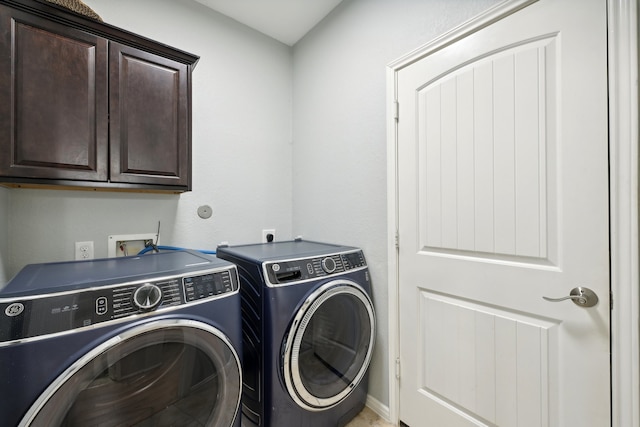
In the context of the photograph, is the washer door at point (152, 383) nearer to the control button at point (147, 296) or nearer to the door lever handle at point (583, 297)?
the control button at point (147, 296)

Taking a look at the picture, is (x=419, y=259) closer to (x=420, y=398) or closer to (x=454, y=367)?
(x=454, y=367)

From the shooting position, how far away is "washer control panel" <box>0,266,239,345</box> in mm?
752

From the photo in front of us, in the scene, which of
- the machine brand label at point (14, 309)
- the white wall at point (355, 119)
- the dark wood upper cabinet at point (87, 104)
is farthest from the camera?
the white wall at point (355, 119)

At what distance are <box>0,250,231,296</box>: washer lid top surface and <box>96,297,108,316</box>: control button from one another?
5 centimetres

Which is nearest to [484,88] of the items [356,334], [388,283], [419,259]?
[419,259]

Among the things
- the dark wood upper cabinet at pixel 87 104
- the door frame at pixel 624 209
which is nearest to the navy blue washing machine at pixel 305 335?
the dark wood upper cabinet at pixel 87 104

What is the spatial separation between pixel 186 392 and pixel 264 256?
25.1 inches

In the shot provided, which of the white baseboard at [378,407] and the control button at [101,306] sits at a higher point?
the control button at [101,306]

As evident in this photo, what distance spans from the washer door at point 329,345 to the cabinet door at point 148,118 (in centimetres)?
96

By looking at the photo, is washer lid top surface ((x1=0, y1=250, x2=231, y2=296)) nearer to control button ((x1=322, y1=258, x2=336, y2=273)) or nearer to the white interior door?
control button ((x1=322, y1=258, x2=336, y2=273))

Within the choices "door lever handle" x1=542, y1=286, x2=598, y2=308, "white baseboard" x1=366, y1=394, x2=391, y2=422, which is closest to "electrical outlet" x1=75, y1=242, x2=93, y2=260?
"white baseboard" x1=366, y1=394, x2=391, y2=422

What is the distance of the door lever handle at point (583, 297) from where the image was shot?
0.98 meters

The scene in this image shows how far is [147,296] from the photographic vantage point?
0.93m

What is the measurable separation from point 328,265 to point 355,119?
0.99 metres
